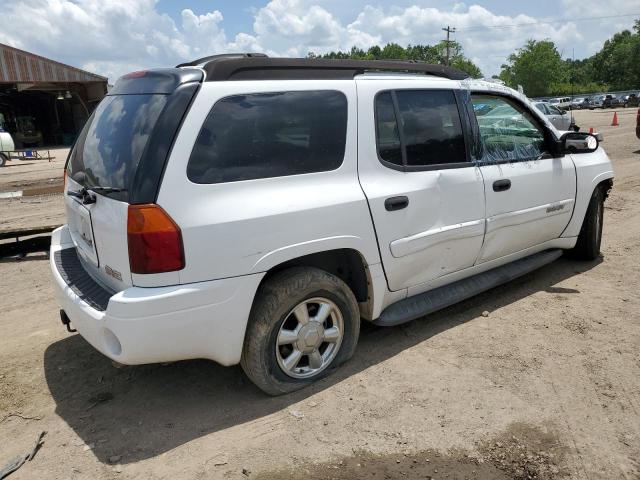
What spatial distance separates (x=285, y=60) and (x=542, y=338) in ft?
8.77

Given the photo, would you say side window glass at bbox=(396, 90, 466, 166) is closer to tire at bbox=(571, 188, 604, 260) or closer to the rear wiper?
the rear wiper

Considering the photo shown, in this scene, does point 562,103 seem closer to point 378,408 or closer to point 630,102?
point 630,102

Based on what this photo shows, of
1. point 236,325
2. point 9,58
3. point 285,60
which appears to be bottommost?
point 236,325

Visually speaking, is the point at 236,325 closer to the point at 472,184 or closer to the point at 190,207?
the point at 190,207

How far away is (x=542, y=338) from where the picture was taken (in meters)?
3.92

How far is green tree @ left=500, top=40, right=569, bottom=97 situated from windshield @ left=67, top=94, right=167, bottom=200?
89316 mm

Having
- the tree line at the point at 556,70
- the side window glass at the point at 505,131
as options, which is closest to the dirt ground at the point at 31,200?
the side window glass at the point at 505,131

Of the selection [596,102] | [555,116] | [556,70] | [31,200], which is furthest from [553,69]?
[31,200]

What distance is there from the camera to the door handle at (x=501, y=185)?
13.3ft

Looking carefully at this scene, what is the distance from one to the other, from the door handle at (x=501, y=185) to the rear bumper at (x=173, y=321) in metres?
2.12

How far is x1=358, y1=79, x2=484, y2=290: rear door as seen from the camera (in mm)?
3381

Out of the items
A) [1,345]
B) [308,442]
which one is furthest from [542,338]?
[1,345]

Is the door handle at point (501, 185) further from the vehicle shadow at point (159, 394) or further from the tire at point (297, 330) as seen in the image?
the tire at point (297, 330)

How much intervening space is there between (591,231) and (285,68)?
374cm
